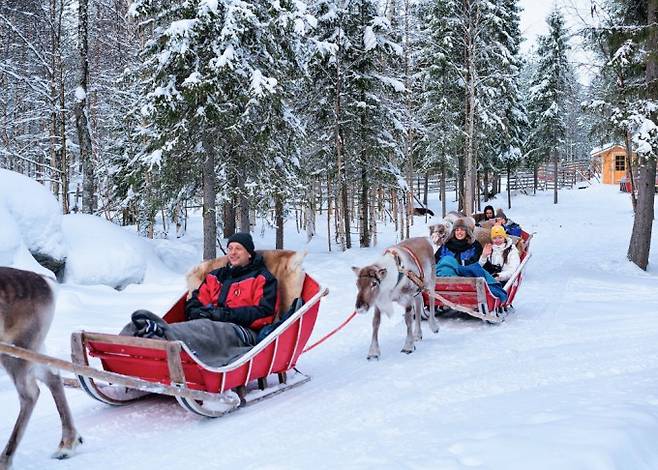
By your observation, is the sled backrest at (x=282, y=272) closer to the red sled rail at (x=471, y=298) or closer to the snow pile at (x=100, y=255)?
the red sled rail at (x=471, y=298)

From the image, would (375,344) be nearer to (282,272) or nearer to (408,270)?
(408,270)

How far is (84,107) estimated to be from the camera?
47.0ft

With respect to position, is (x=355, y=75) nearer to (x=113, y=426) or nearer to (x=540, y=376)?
(x=540, y=376)

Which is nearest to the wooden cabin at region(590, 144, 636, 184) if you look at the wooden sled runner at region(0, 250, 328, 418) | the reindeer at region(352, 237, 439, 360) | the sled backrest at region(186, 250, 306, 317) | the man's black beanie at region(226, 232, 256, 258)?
the reindeer at region(352, 237, 439, 360)

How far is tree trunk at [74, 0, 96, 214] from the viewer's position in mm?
13594

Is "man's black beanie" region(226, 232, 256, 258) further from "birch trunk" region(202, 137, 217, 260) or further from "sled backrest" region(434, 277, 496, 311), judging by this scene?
"birch trunk" region(202, 137, 217, 260)

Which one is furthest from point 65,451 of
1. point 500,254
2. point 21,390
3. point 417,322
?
point 500,254

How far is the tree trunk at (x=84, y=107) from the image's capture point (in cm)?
1359

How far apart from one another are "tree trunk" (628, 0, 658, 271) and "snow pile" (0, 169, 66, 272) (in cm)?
1257

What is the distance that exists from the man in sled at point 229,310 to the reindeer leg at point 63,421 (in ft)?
2.21

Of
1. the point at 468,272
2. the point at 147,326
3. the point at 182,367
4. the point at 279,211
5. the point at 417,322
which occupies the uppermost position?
the point at 279,211

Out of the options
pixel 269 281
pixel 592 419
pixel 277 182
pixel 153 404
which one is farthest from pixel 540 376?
pixel 277 182

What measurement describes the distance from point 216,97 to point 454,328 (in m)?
7.02

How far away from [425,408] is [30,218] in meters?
8.09
